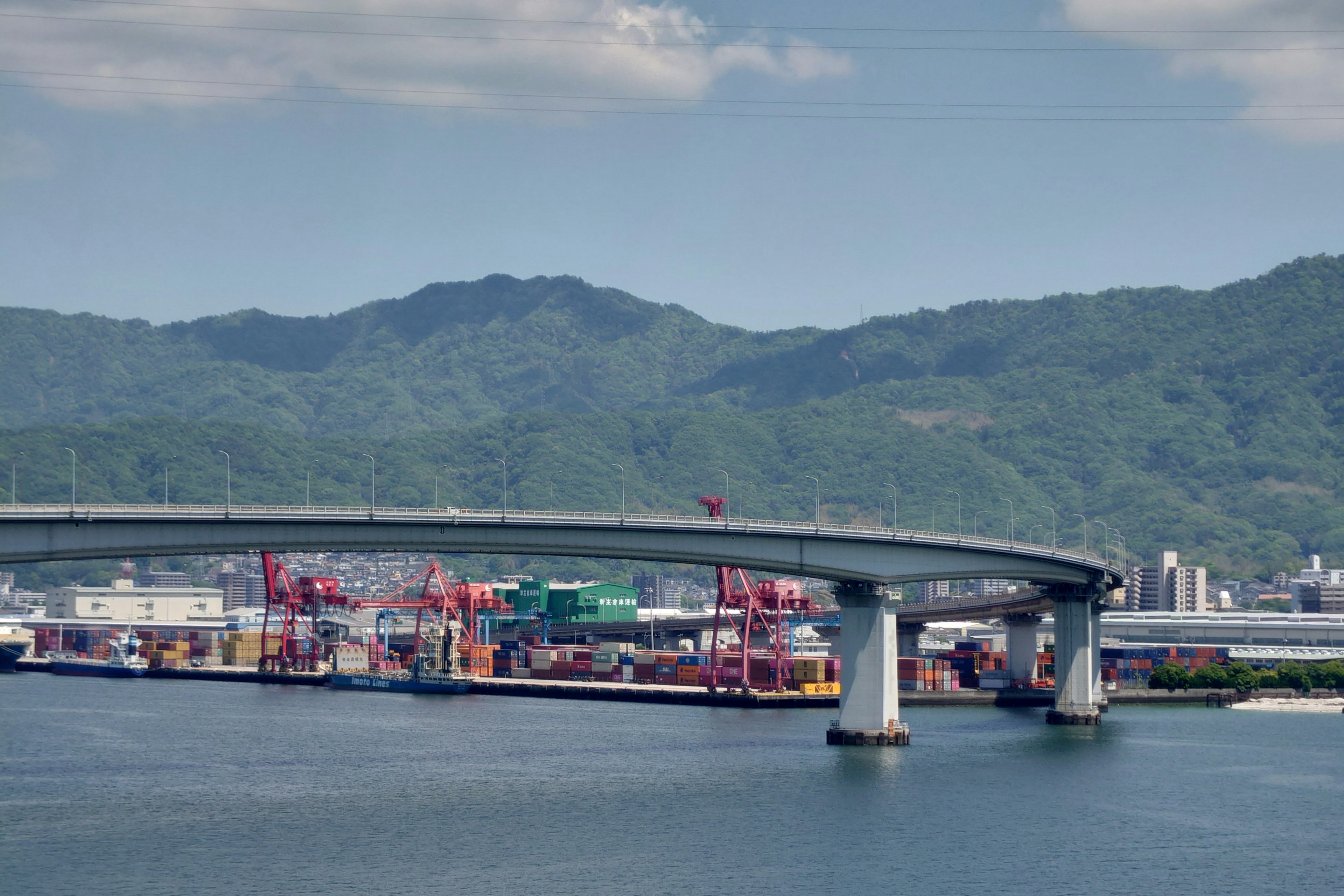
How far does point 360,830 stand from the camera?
6072cm

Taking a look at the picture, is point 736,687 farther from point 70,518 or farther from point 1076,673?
point 70,518

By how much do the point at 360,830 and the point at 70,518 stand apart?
17.5m

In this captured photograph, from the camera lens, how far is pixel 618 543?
264 feet

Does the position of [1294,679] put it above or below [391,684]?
above

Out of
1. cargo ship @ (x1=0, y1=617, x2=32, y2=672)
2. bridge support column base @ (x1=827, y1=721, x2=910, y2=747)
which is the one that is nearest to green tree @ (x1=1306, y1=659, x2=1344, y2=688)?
bridge support column base @ (x1=827, y1=721, x2=910, y2=747)

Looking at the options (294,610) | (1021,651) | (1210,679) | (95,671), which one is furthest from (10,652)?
(1210,679)

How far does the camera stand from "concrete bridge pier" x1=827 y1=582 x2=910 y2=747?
85.9 m

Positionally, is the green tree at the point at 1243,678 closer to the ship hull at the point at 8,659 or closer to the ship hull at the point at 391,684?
the ship hull at the point at 391,684

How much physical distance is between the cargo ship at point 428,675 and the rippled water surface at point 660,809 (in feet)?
139

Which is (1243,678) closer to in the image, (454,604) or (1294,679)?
(1294,679)

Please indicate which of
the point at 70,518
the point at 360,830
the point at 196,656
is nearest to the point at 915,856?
the point at 360,830

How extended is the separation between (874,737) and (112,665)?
12004 centimetres

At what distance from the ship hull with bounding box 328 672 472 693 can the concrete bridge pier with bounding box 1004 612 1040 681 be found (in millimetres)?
47899

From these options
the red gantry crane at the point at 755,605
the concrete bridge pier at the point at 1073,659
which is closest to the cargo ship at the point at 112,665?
the red gantry crane at the point at 755,605
